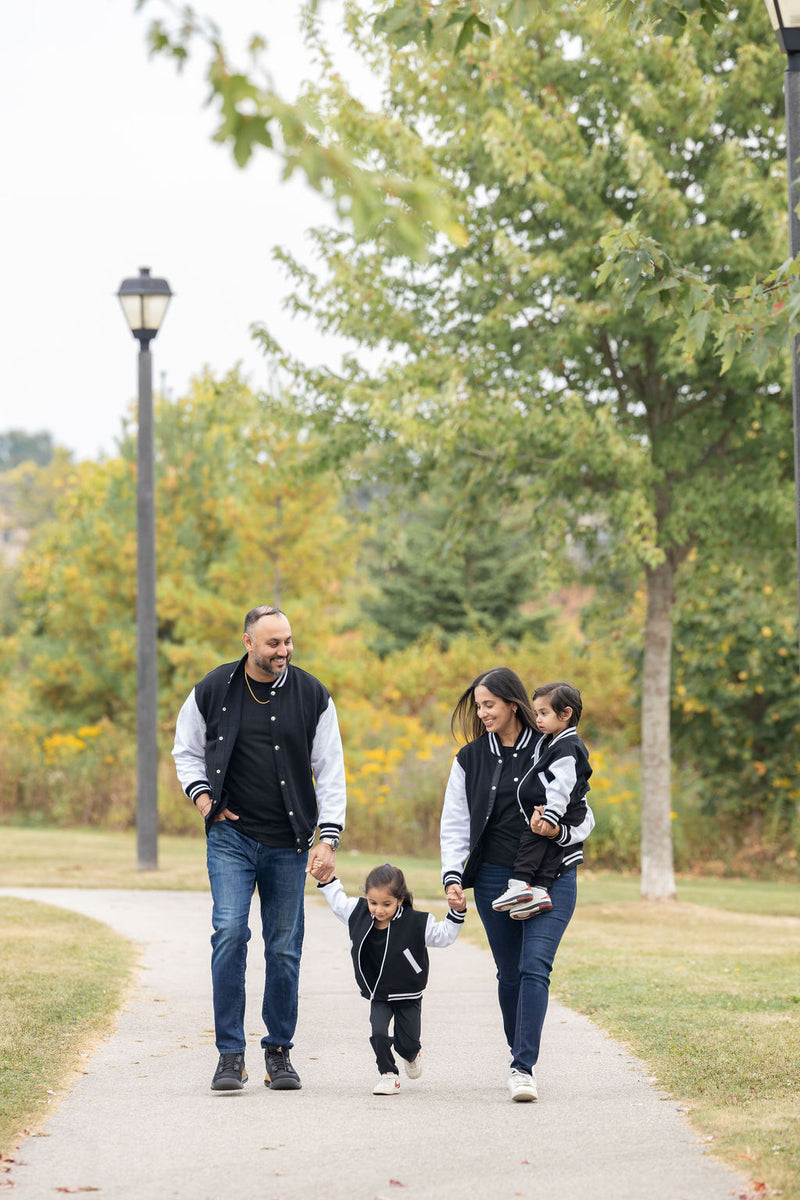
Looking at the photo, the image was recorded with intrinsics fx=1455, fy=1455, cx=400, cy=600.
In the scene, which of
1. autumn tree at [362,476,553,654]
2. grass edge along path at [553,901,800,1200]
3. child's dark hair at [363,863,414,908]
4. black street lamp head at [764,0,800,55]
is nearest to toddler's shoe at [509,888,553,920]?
child's dark hair at [363,863,414,908]

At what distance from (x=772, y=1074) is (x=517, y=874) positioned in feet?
4.35

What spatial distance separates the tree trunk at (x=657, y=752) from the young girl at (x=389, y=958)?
7.74 m

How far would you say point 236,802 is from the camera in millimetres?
5672

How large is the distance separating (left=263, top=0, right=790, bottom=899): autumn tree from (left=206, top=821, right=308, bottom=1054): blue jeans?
21.7 feet

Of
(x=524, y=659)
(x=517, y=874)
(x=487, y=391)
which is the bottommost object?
(x=517, y=874)

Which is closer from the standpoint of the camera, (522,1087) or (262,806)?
(522,1087)

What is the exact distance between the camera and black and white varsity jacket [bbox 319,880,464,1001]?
551cm

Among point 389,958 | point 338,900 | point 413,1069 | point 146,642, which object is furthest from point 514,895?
point 146,642

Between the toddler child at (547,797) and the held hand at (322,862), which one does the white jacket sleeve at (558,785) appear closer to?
the toddler child at (547,797)

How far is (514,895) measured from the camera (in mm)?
5473

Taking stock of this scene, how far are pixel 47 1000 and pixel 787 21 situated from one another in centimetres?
565

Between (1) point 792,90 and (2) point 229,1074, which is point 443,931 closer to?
(2) point 229,1074

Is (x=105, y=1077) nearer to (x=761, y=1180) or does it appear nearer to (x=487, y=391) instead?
(x=761, y=1180)

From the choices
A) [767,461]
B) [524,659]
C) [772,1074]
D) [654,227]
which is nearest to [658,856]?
[767,461]
